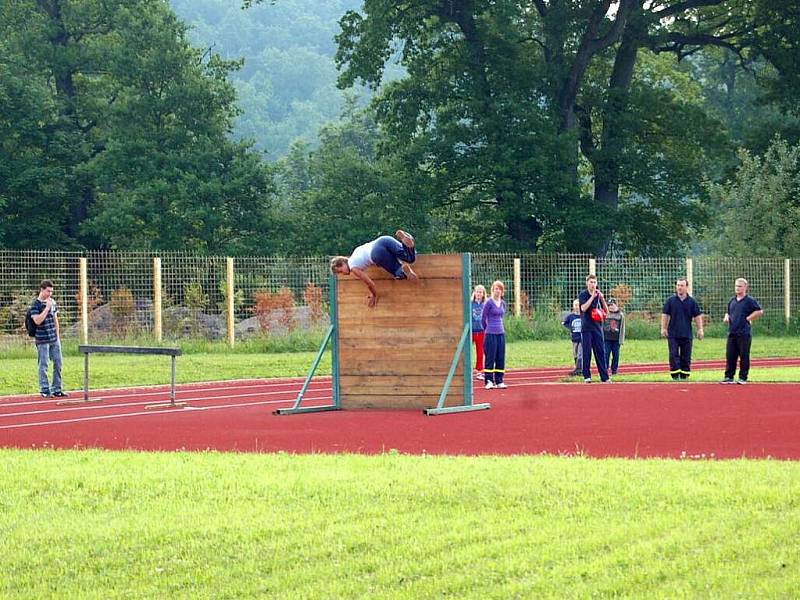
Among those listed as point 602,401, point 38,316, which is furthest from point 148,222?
point 602,401

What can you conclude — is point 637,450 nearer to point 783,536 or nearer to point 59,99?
point 783,536

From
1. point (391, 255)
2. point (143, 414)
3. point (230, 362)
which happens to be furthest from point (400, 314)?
point (230, 362)

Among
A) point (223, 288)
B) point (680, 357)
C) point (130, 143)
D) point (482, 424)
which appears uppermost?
point (130, 143)

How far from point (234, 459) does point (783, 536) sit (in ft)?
18.3

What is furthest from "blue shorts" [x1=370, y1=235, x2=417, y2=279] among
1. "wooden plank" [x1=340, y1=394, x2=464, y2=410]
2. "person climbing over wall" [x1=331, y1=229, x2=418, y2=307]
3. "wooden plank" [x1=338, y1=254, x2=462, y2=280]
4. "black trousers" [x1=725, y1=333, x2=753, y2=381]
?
"black trousers" [x1=725, y1=333, x2=753, y2=381]

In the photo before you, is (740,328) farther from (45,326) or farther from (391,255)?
(45,326)

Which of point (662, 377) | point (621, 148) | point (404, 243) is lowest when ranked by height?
point (662, 377)

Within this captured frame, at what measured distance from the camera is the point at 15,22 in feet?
192

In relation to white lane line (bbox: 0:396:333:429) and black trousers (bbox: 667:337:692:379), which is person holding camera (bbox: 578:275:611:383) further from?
white lane line (bbox: 0:396:333:429)

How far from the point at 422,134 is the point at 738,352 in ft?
108

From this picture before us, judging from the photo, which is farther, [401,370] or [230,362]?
[230,362]

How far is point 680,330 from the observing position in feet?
76.0

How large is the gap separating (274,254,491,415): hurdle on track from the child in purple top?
3.88m

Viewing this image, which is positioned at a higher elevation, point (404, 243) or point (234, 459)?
point (404, 243)
